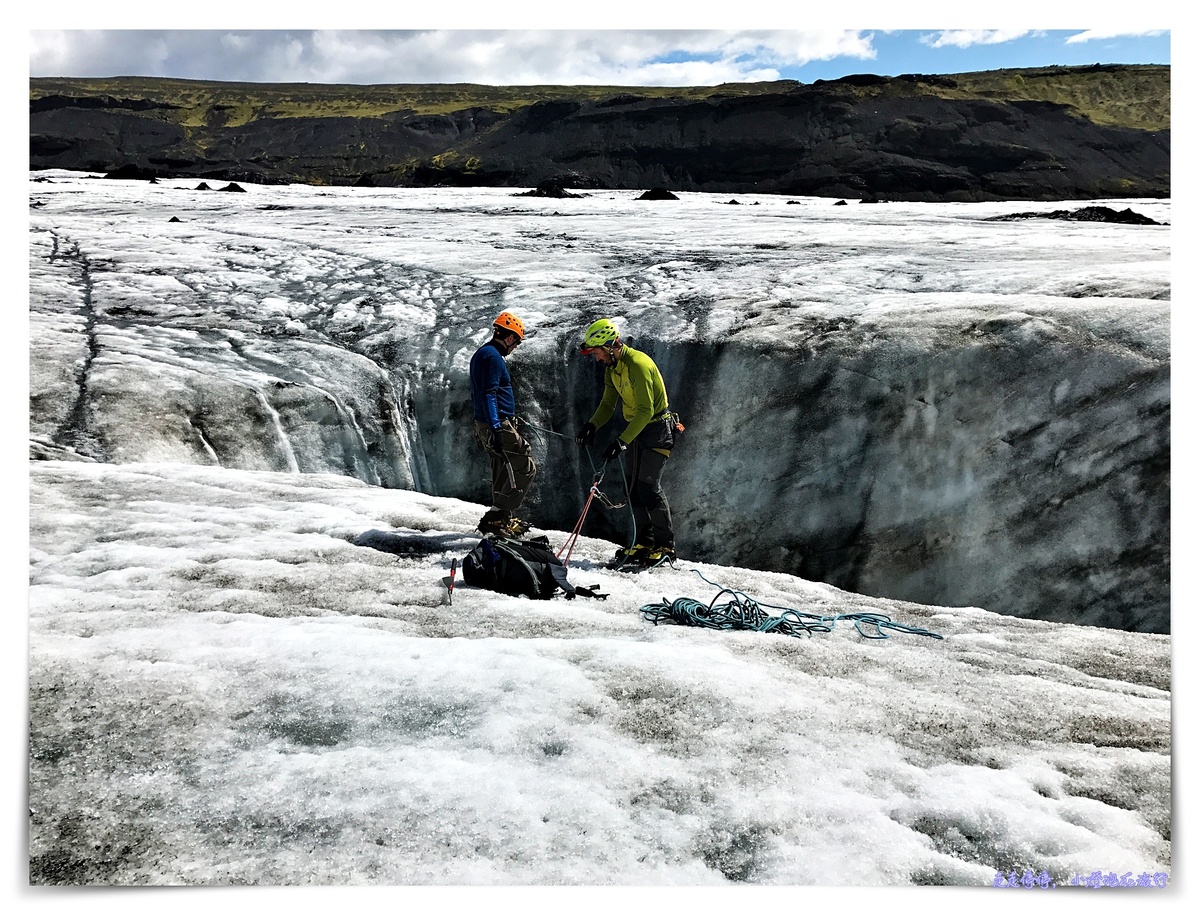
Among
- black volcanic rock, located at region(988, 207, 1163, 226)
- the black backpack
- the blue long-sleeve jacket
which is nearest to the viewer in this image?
the black backpack

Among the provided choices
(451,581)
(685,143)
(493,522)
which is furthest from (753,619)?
(685,143)

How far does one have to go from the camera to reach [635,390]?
5043 millimetres

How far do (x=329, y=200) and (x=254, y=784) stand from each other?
14443 millimetres

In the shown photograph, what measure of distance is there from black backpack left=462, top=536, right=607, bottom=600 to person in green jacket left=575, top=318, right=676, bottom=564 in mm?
941

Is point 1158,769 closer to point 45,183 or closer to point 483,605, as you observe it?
point 483,605

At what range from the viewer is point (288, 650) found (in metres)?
3.23

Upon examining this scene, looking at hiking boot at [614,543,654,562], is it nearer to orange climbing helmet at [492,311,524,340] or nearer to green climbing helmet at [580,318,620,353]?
green climbing helmet at [580,318,620,353]

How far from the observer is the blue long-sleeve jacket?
477 cm

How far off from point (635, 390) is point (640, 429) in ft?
0.78

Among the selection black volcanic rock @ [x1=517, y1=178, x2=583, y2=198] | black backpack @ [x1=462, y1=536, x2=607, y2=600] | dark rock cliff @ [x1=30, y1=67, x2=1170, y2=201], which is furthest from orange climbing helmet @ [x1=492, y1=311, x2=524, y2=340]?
dark rock cliff @ [x1=30, y1=67, x2=1170, y2=201]

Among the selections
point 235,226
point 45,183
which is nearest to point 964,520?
point 235,226

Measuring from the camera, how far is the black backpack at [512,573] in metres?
4.16

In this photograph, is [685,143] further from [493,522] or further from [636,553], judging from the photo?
[493,522]

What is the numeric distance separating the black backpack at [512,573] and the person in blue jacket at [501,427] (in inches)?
25.2
